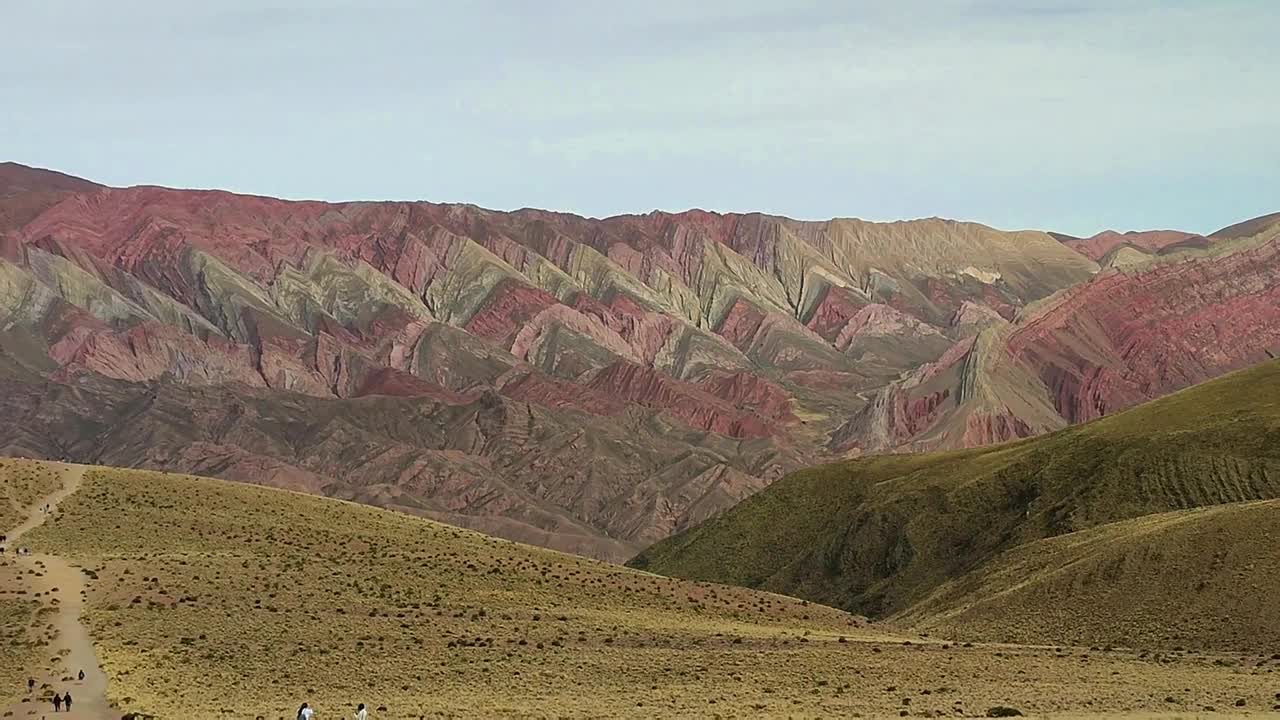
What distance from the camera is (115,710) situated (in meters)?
59.9

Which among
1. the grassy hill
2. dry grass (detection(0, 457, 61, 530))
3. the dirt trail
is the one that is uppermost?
the grassy hill

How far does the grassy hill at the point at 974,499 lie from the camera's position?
5556 inches

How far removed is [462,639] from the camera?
80.6 m

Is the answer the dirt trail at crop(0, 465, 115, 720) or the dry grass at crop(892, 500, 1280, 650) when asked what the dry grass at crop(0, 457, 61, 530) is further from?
the dry grass at crop(892, 500, 1280, 650)

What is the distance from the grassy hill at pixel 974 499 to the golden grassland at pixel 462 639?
32317mm

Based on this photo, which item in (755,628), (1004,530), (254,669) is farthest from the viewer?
(1004,530)

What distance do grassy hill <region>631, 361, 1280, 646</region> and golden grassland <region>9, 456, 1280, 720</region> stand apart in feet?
106

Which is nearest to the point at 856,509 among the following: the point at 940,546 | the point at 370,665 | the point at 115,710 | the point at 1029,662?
the point at 940,546

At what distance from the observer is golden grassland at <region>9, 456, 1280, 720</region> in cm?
6425

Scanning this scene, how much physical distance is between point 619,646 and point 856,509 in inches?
3598

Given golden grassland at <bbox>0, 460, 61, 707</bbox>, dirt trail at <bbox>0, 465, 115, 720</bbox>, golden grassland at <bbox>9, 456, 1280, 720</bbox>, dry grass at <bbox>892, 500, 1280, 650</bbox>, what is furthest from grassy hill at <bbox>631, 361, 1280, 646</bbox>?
golden grassland at <bbox>0, 460, 61, 707</bbox>

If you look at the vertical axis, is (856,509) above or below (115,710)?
above

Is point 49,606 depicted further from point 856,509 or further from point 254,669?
point 856,509

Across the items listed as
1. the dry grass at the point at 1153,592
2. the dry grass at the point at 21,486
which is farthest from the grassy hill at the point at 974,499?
the dry grass at the point at 21,486
